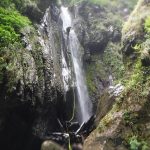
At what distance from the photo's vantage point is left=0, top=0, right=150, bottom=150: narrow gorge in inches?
408

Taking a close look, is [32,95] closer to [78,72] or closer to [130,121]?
[130,121]

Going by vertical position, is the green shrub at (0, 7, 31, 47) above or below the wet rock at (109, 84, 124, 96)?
above

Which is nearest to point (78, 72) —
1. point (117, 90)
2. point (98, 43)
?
point (98, 43)

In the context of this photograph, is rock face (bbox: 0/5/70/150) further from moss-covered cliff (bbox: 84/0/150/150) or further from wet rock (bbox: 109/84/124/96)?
moss-covered cliff (bbox: 84/0/150/150)

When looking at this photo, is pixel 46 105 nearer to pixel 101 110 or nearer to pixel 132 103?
pixel 101 110

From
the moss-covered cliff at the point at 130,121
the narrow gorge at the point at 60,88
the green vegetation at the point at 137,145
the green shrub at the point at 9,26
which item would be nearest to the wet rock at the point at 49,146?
the narrow gorge at the point at 60,88

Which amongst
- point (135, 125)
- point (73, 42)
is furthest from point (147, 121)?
point (73, 42)

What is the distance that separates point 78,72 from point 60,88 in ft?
19.8

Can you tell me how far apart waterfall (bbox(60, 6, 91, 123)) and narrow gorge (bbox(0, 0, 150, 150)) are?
7cm

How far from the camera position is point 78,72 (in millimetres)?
20109

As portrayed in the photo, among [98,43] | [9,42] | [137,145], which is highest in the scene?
[98,43]

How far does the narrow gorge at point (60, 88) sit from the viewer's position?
10.4 meters

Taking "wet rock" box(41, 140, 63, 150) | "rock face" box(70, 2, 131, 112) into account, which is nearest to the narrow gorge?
"wet rock" box(41, 140, 63, 150)

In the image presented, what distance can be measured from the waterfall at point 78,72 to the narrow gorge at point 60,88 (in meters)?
0.07
